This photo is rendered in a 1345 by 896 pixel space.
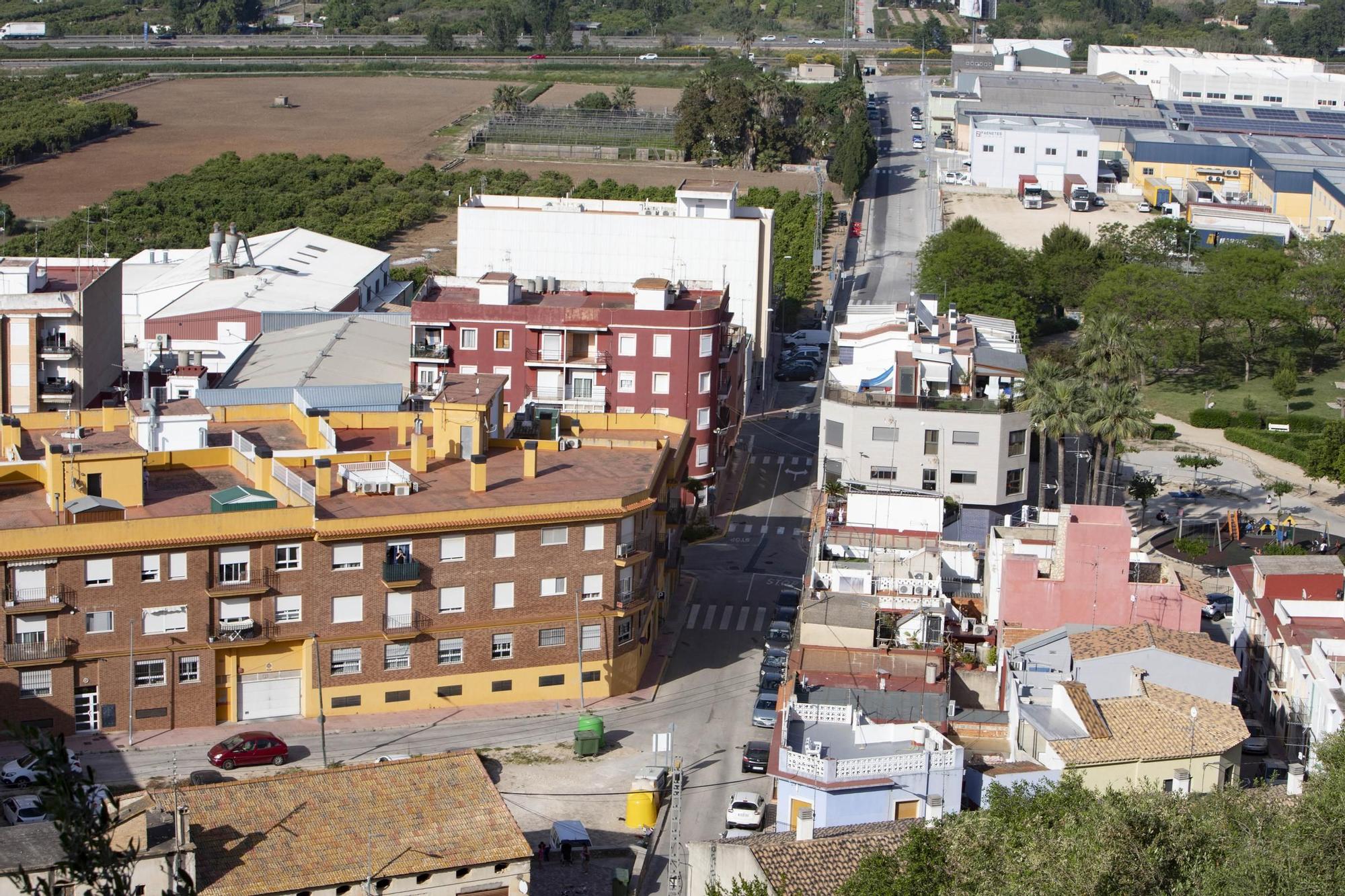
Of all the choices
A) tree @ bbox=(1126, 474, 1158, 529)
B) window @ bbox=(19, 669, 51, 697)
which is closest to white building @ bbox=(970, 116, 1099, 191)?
tree @ bbox=(1126, 474, 1158, 529)

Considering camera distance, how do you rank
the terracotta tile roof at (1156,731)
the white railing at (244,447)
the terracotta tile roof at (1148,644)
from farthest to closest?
the white railing at (244,447), the terracotta tile roof at (1148,644), the terracotta tile roof at (1156,731)

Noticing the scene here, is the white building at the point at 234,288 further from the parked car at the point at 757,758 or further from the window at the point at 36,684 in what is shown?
the parked car at the point at 757,758

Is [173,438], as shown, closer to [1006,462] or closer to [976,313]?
[1006,462]

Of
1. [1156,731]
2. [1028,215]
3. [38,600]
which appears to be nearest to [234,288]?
[38,600]

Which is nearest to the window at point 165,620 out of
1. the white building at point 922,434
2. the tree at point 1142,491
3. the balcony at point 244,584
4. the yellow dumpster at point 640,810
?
the balcony at point 244,584

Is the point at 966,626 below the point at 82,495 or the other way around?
below

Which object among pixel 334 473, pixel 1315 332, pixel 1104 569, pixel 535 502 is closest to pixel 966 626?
pixel 1104 569

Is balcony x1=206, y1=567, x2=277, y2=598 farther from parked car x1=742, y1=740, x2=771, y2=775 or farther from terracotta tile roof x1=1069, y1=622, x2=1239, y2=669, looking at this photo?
terracotta tile roof x1=1069, y1=622, x2=1239, y2=669
